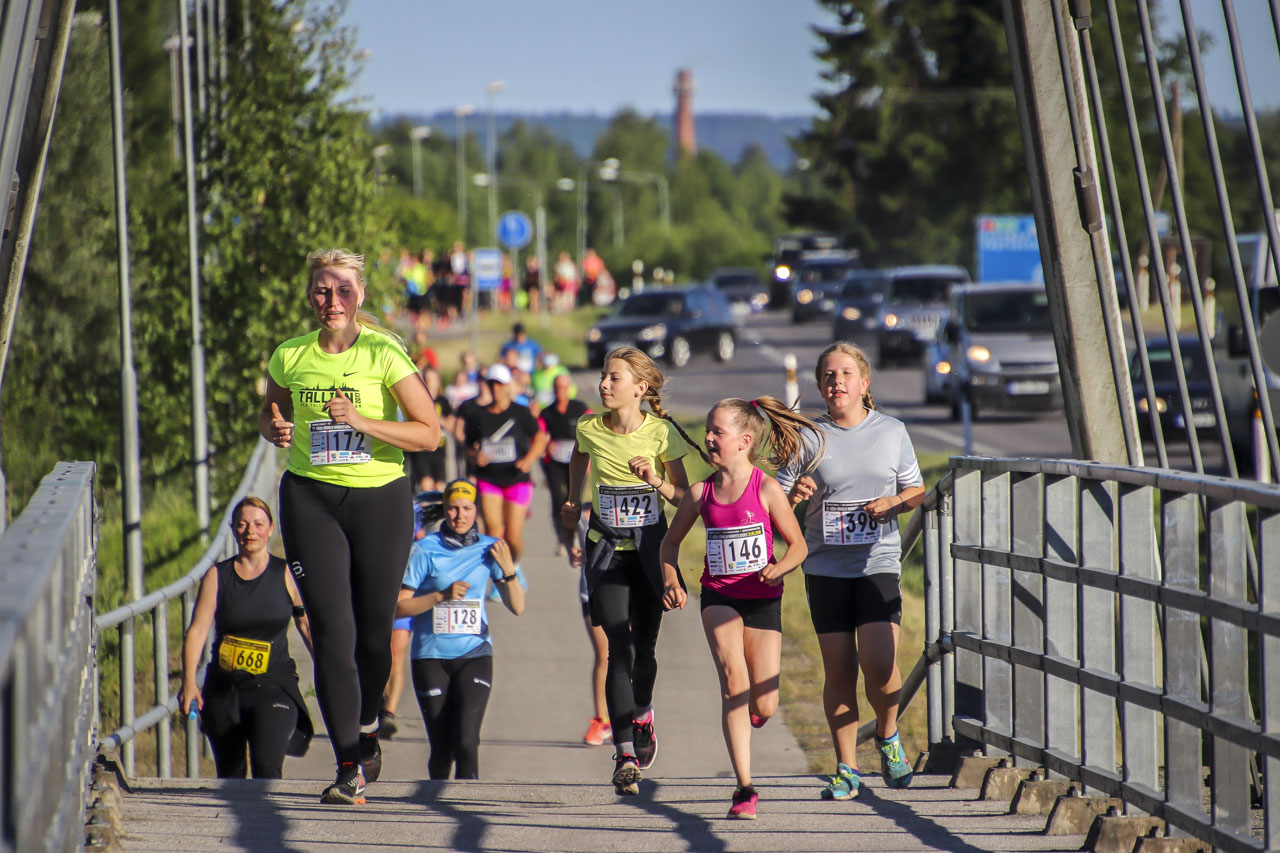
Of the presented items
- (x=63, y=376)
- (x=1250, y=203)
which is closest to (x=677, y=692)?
(x=63, y=376)

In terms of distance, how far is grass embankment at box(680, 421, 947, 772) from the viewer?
10.3 metres

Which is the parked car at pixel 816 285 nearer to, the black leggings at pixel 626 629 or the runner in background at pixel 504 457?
the runner in background at pixel 504 457

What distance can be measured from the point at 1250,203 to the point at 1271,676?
237 feet

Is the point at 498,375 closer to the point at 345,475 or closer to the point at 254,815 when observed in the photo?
the point at 345,475

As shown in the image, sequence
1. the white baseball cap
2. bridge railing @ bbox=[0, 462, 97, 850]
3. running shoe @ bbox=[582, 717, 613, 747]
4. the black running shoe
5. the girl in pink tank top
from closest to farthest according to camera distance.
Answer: bridge railing @ bbox=[0, 462, 97, 850] < the girl in pink tank top < the black running shoe < running shoe @ bbox=[582, 717, 613, 747] < the white baseball cap

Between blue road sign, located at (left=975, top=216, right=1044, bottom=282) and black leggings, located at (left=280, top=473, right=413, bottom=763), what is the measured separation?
1493 inches

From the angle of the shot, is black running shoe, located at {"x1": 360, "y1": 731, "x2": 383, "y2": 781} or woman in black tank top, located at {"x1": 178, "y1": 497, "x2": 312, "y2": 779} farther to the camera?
woman in black tank top, located at {"x1": 178, "y1": 497, "x2": 312, "y2": 779}

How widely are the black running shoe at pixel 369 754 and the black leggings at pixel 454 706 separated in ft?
6.96

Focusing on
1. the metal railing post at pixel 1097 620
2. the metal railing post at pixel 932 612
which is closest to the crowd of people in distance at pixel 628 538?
the metal railing post at pixel 932 612

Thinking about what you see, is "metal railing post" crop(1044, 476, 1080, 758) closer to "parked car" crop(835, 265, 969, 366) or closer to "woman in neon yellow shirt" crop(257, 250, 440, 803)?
"woman in neon yellow shirt" crop(257, 250, 440, 803)

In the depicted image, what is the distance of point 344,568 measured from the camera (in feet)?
19.5

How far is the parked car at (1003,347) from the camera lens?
25.5 m

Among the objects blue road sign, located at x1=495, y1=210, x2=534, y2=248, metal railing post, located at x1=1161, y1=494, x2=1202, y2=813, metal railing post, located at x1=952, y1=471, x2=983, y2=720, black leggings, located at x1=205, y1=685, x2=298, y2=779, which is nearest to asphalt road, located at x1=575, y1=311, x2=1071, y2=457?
blue road sign, located at x1=495, y1=210, x2=534, y2=248

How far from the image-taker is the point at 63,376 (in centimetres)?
2091
